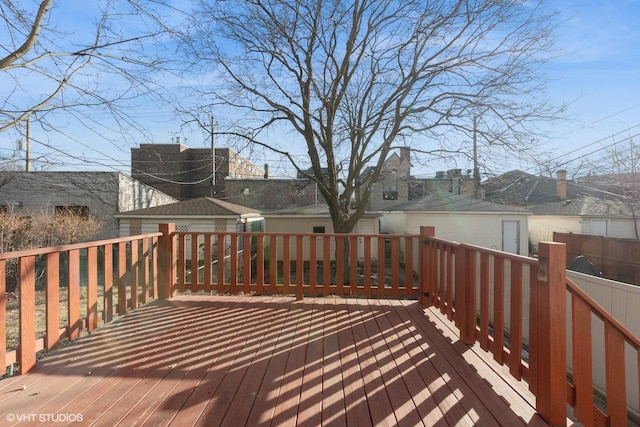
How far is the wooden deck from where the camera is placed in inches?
71.0

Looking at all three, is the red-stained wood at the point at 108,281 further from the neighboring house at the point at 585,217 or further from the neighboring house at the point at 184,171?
the neighboring house at the point at 184,171

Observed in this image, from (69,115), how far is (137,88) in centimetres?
A: 78

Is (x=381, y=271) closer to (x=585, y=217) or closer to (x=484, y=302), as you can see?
(x=484, y=302)

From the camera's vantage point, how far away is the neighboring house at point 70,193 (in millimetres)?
13542

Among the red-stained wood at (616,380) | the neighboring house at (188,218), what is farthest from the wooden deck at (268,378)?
the neighboring house at (188,218)

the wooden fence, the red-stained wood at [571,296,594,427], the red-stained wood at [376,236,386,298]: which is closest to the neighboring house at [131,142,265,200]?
the wooden fence

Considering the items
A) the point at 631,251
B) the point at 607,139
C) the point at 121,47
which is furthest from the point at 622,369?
the point at 607,139

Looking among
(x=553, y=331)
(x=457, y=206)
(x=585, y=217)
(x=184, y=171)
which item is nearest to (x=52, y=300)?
(x=553, y=331)

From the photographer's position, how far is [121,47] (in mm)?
3623

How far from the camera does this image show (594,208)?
58.3 ft

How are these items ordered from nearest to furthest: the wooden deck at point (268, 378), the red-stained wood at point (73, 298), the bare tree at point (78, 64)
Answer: the wooden deck at point (268, 378), the red-stained wood at point (73, 298), the bare tree at point (78, 64)

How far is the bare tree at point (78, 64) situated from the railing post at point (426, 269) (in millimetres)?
3549

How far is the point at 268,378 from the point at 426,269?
90.9 inches

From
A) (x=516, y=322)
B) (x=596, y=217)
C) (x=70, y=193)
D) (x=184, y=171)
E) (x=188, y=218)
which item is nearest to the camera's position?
(x=516, y=322)
